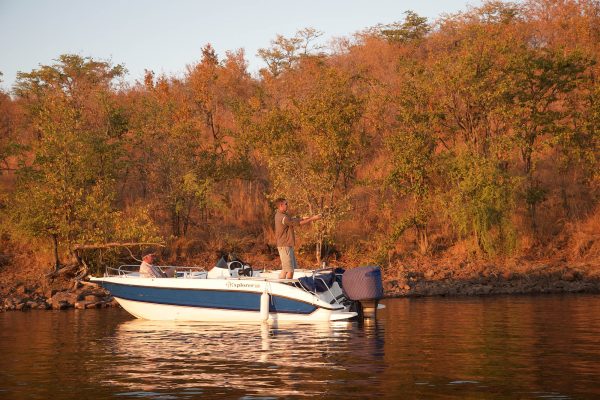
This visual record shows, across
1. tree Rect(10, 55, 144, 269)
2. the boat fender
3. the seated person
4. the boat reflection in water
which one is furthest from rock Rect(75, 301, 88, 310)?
the boat fender

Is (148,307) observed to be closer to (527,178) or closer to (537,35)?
(527,178)

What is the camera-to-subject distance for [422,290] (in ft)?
90.4

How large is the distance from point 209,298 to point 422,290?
878cm

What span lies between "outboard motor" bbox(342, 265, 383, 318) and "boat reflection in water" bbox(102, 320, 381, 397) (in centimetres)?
50

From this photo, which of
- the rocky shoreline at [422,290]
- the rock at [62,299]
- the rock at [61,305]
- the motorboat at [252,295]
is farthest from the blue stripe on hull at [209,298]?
the rocky shoreline at [422,290]

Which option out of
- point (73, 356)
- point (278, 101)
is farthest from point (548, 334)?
point (278, 101)

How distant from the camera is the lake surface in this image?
482 inches

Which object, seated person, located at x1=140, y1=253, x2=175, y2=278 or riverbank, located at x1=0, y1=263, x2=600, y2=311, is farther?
riverbank, located at x1=0, y1=263, x2=600, y2=311

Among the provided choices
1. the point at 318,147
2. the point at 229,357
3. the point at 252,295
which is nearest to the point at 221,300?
the point at 252,295

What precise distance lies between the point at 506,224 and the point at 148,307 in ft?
43.9

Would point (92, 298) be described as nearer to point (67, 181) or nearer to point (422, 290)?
point (67, 181)

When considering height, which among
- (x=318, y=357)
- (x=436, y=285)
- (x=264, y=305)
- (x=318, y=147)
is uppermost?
(x=318, y=147)

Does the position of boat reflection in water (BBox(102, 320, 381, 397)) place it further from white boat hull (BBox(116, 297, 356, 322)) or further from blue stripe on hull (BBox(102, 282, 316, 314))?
blue stripe on hull (BBox(102, 282, 316, 314))

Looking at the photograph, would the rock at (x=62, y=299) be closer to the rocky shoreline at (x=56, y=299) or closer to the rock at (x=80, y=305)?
the rocky shoreline at (x=56, y=299)
